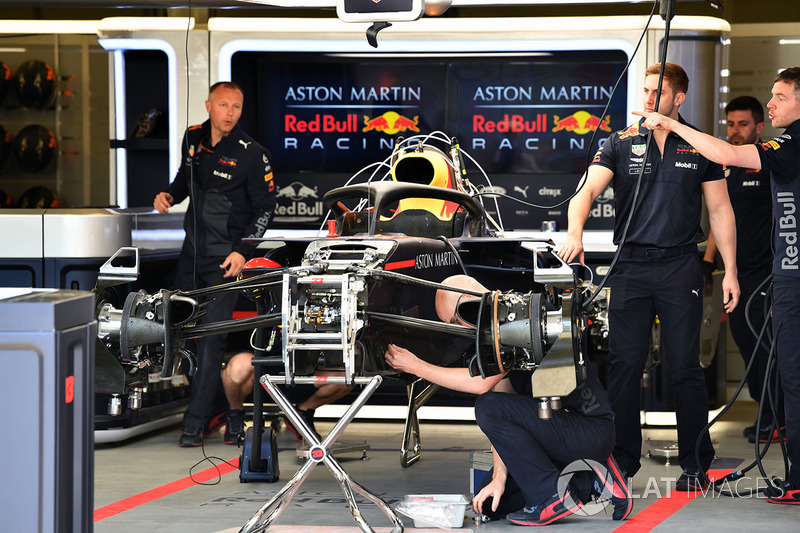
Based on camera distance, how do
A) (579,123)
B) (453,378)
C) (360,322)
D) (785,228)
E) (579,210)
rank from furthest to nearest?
(579,123), (579,210), (785,228), (453,378), (360,322)

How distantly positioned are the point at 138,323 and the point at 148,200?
3.77m

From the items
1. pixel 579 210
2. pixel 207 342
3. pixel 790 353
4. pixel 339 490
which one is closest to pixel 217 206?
pixel 207 342

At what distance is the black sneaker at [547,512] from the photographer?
164 inches

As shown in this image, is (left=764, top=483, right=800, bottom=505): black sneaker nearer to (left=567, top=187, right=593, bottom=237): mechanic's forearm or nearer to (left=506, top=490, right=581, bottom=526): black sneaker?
(left=506, top=490, right=581, bottom=526): black sneaker

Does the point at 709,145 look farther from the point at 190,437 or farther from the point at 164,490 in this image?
the point at 190,437

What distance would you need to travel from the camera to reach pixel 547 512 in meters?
4.17

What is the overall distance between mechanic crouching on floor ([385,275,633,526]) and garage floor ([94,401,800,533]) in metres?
0.10

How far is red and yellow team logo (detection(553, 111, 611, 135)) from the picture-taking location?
7156 mm

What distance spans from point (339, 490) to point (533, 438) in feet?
3.74

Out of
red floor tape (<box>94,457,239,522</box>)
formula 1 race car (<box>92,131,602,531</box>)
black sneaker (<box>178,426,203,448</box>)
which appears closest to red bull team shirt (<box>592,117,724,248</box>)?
formula 1 race car (<box>92,131,602,531</box>)

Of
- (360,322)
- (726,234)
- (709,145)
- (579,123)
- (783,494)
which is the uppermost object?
(579,123)

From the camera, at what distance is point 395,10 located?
5.16 meters

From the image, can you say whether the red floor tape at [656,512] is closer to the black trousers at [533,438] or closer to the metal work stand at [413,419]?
the black trousers at [533,438]

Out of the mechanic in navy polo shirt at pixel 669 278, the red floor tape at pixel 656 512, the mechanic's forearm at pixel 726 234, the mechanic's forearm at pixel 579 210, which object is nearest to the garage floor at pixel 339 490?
the red floor tape at pixel 656 512
